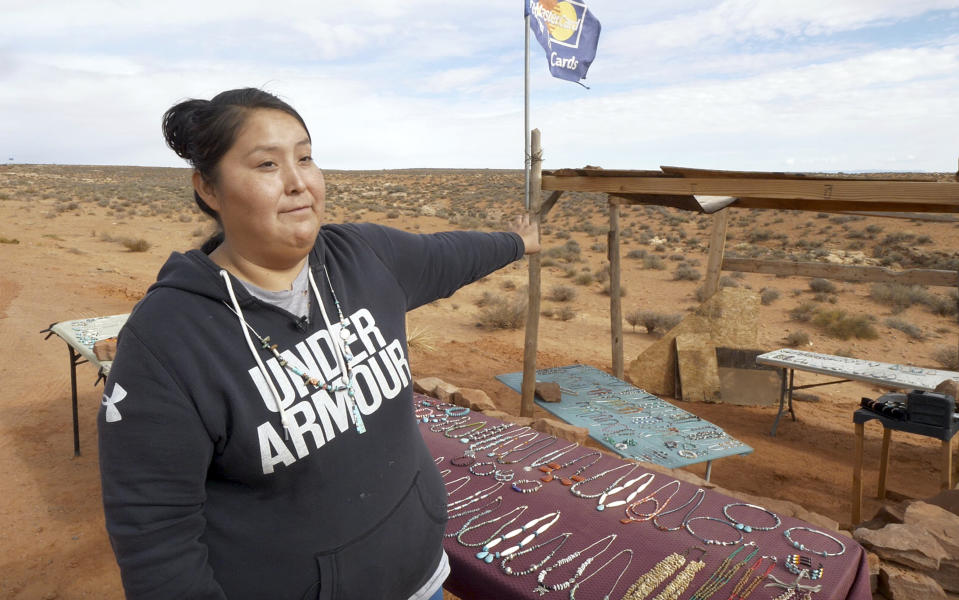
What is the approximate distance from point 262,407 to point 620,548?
182cm

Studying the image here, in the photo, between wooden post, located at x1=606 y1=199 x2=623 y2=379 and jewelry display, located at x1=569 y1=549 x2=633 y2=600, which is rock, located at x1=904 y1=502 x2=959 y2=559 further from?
wooden post, located at x1=606 y1=199 x2=623 y2=379

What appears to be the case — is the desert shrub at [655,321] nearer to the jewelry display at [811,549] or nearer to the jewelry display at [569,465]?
the jewelry display at [569,465]

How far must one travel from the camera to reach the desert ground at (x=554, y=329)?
4.75 metres

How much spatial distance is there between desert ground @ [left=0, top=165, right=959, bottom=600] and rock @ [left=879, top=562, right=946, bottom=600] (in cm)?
266

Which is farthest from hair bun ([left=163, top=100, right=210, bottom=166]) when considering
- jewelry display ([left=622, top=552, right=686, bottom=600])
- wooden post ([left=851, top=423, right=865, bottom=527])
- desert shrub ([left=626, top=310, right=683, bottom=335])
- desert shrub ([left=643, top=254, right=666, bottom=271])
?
desert shrub ([left=643, top=254, right=666, bottom=271])

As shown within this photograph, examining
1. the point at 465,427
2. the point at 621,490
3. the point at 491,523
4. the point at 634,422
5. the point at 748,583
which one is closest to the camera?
the point at 748,583

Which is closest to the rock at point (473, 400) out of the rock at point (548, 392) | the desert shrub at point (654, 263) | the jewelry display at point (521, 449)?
the rock at point (548, 392)

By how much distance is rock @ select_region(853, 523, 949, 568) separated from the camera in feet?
9.18

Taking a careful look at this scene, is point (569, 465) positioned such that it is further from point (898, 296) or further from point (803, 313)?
point (898, 296)

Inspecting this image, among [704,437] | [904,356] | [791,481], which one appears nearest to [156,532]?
[704,437]

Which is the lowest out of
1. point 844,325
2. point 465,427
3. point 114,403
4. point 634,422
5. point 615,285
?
point 844,325

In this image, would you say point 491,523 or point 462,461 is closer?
point 491,523

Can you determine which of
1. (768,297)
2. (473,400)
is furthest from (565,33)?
(768,297)

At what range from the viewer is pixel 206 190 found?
135 cm
